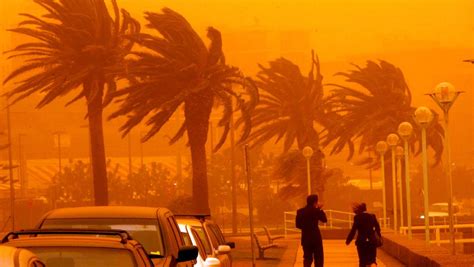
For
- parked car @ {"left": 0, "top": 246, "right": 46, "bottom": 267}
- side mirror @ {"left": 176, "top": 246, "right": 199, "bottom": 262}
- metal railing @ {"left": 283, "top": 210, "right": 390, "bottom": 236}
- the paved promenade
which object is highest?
parked car @ {"left": 0, "top": 246, "right": 46, "bottom": 267}

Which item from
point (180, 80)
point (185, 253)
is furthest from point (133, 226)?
point (180, 80)

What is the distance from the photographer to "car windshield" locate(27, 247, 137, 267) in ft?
33.1

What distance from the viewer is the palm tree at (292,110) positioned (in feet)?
232

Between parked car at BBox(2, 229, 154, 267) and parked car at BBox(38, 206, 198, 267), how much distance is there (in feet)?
6.53

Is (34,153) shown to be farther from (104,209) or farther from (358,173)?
(104,209)

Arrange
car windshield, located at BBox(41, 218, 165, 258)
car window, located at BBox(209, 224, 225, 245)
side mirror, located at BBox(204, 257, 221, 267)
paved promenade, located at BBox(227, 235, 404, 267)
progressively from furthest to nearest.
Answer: paved promenade, located at BBox(227, 235, 404, 267)
car window, located at BBox(209, 224, 225, 245)
side mirror, located at BBox(204, 257, 221, 267)
car windshield, located at BBox(41, 218, 165, 258)

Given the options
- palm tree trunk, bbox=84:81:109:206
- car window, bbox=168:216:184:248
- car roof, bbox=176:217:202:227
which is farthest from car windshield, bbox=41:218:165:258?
palm tree trunk, bbox=84:81:109:206

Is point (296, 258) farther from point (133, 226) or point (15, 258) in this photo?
point (15, 258)

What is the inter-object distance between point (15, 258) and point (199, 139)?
38749mm

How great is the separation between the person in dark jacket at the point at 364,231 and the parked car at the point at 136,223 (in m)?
8.88

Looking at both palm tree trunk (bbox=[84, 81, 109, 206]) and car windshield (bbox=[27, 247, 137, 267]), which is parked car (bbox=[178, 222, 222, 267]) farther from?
palm tree trunk (bbox=[84, 81, 109, 206])

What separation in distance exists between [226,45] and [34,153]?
25.8 m

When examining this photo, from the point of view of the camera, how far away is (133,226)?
1293cm

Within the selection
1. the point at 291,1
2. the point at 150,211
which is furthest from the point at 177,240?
the point at 291,1
